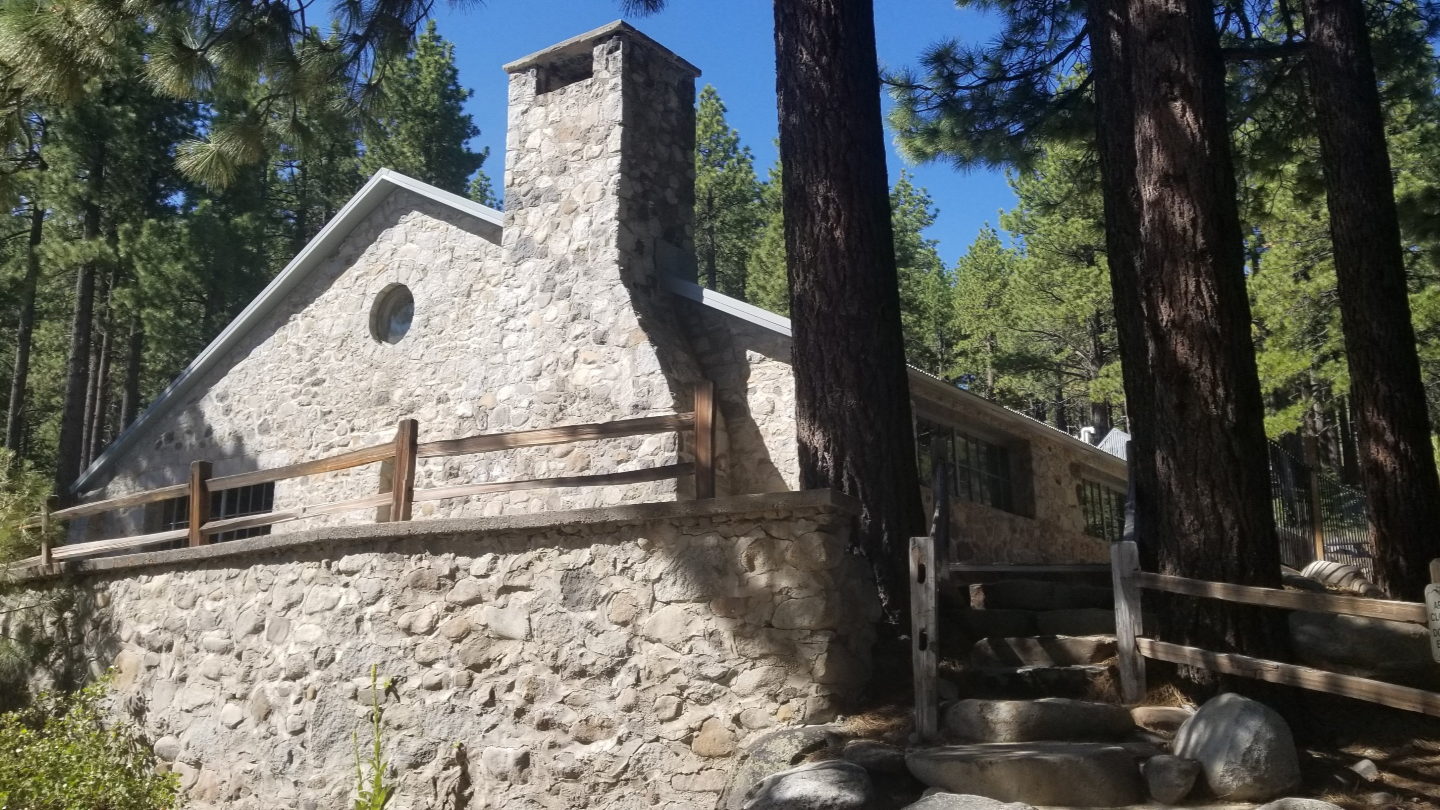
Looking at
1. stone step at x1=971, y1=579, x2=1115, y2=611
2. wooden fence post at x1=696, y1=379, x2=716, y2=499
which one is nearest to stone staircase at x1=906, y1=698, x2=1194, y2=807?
wooden fence post at x1=696, y1=379, x2=716, y2=499

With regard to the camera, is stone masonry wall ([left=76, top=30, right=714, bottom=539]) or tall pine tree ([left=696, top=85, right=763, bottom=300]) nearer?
stone masonry wall ([left=76, top=30, right=714, bottom=539])

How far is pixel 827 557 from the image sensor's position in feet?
20.7

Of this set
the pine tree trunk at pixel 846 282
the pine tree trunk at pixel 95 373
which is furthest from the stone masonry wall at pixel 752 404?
the pine tree trunk at pixel 95 373

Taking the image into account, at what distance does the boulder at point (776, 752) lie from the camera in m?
5.80

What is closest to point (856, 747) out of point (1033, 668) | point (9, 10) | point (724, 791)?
point (724, 791)

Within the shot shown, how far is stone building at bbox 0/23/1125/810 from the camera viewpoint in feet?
21.2

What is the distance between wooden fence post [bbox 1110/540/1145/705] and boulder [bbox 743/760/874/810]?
1614mm

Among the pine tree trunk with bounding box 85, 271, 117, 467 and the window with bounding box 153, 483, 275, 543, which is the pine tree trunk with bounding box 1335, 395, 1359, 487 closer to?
the window with bounding box 153, 483, 275, 543

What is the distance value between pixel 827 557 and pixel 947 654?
120 cm

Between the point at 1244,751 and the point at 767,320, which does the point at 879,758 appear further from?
the point at 767,320

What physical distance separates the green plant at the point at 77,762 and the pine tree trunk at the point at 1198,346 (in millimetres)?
7204

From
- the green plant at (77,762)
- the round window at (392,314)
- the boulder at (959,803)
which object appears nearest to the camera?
the boulder at (959,803)

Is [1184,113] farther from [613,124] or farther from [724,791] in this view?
[613,124]

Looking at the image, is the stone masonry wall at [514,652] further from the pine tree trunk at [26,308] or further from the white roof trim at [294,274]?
the pine tree trunk at [26,308]
